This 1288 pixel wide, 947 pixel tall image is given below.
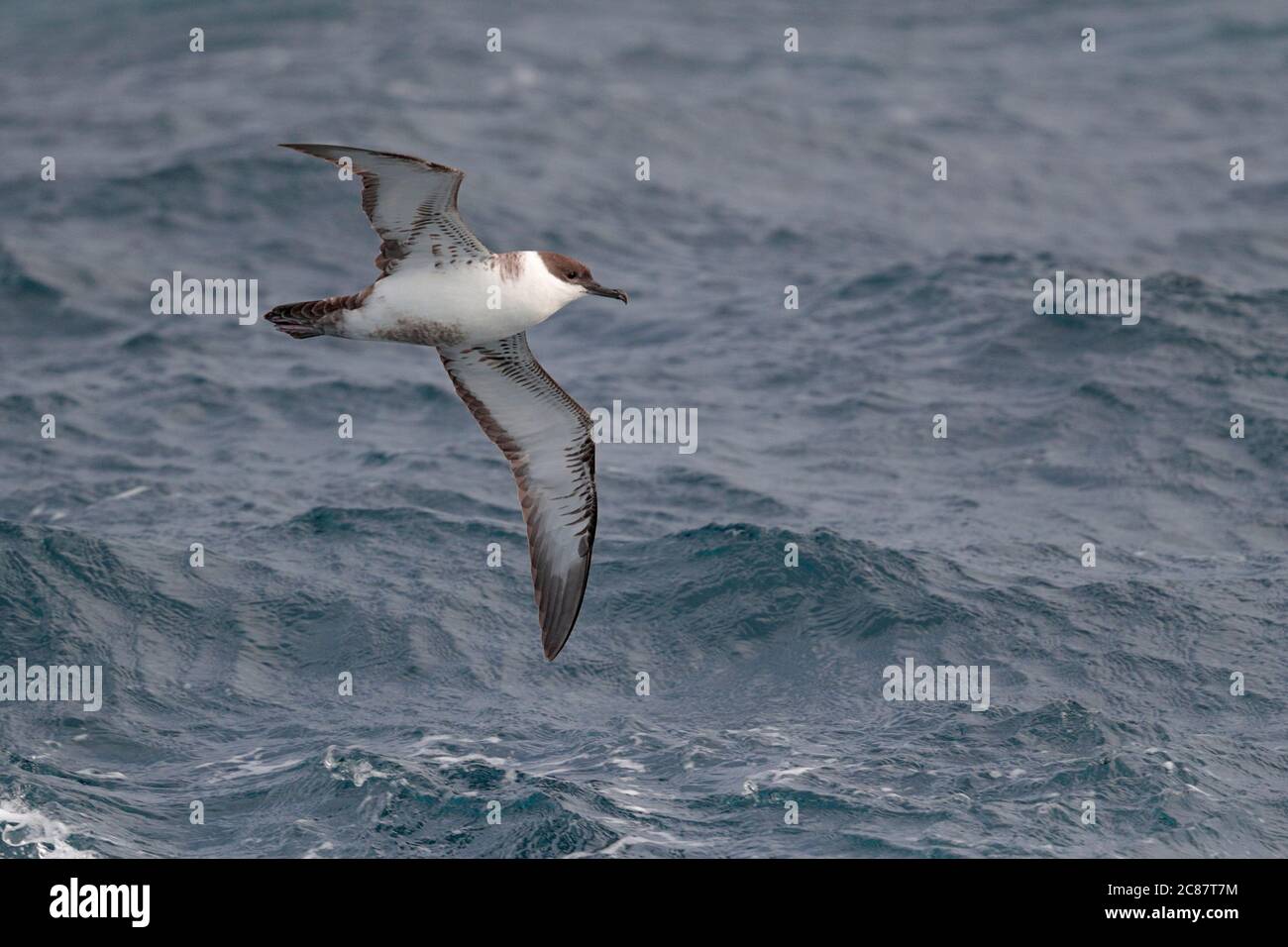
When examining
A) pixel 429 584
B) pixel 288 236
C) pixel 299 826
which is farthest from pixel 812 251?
pixel 299 826

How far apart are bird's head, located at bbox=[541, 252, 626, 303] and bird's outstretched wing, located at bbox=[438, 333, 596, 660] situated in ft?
4.75

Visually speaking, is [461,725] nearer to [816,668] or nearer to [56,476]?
[816,668]

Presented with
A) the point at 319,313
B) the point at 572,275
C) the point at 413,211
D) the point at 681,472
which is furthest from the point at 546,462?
the point at 681,472

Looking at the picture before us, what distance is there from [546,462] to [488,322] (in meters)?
2.32

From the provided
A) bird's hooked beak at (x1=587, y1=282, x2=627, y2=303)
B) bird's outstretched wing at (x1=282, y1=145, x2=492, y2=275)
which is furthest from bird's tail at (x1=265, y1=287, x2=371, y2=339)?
bird's hooked beak at (x1=587, y1=282, x2=627, y2=303)

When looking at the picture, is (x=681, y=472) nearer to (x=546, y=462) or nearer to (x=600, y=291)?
(x=546, y=462)

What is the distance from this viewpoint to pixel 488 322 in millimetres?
A: 16969

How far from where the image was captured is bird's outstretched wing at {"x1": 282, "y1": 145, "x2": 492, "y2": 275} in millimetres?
15258

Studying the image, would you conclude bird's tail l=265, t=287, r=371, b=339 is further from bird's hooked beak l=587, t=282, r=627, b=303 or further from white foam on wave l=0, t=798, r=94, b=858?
white foam on wave l=0, t=798, r=94, b=858

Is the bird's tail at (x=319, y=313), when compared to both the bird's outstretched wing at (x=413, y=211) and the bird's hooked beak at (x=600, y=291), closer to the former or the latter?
the bird's outstretched wing at (x=413, y=211)

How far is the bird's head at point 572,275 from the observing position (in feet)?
54.9

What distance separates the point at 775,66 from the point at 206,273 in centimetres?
1803

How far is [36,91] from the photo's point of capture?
142 ft

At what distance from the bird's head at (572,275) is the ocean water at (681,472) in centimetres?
500
